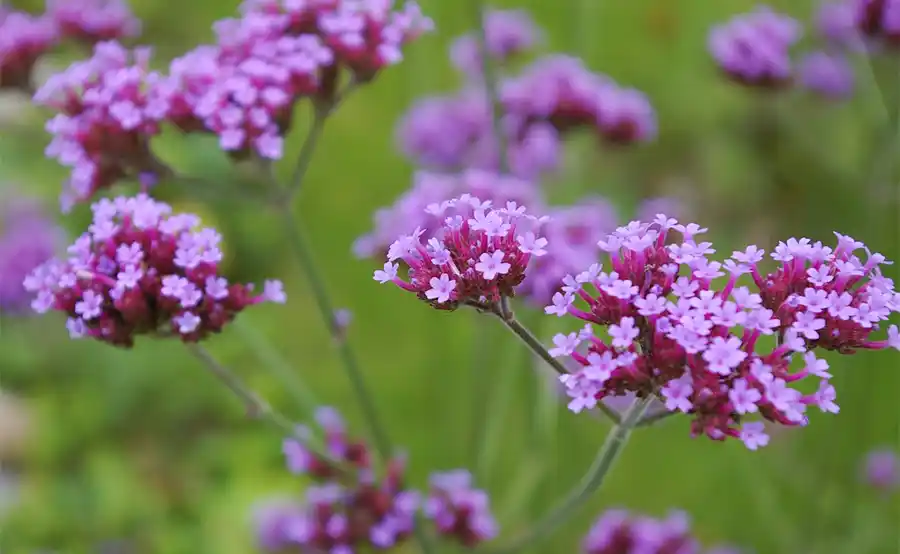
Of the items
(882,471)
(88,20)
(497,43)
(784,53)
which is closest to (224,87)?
(88,20)

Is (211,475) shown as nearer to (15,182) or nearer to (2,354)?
(2,354)

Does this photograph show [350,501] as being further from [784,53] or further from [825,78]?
[825,78]

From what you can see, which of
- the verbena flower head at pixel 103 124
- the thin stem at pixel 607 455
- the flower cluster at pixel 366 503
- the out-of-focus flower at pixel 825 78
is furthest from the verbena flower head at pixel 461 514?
the out-of-focus flower at pixel 825 78

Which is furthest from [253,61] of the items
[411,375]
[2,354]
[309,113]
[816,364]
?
[309,113]

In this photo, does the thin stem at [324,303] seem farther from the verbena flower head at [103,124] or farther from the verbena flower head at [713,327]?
the verbena flower head at [713,327]

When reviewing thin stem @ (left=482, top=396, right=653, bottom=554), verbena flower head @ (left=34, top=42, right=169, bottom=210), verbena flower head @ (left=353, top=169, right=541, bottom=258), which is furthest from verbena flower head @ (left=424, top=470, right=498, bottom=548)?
verbena flower head @ (left=34, top=42, right=169, bottom=210)

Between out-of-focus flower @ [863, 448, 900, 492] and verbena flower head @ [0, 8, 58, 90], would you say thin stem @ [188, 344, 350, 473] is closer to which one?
verbena flower head @ [0, 8, 58, 90]

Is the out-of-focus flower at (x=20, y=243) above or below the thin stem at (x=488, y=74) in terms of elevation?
below
